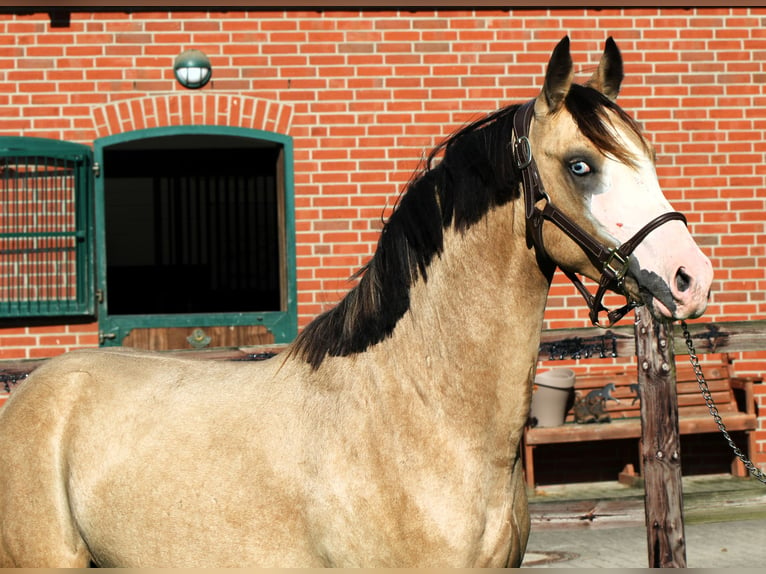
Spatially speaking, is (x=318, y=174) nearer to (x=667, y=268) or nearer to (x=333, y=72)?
(x=333, y=72)

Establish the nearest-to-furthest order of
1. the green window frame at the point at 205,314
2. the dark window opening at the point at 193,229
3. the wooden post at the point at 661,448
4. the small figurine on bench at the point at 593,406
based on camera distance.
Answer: the wooden post at the point at 661,448, the green window frame at the point at 205,314, the small figurine on bench at the point at 593,406, the dark window opening at the point at 193,229

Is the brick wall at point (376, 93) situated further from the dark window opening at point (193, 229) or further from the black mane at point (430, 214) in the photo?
the black mane at point (430, 214)

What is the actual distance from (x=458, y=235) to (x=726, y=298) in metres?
6.19

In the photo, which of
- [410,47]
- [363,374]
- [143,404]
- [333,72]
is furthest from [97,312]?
[363,374]

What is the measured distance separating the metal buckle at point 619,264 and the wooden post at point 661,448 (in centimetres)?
265

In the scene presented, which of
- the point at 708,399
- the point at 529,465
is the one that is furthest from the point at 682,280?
the point at 529,465

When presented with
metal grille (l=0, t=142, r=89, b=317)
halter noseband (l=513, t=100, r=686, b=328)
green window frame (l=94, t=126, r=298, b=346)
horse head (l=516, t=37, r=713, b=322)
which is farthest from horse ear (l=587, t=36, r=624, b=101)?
metal grille (l=0, t=142, r=89, b=317)

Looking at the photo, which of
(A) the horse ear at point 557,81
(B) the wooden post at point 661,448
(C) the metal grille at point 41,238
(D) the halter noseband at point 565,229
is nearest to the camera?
(D) the halter noseband at point 565,229

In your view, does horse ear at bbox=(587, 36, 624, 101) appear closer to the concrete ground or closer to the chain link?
the chain link

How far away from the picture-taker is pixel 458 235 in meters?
3.03

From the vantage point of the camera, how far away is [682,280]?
8.82 feet

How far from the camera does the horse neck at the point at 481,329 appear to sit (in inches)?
117

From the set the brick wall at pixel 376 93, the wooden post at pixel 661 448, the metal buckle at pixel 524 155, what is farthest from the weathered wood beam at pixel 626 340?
the metal buckle at pixel 524 155

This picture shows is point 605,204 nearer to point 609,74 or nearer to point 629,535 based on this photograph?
point 609,74
